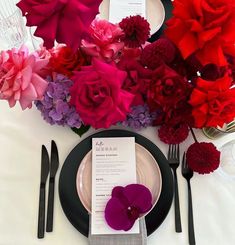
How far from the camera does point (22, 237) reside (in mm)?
554

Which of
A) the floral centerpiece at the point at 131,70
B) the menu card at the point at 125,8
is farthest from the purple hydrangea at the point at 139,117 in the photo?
the menu card at the point at 125,8

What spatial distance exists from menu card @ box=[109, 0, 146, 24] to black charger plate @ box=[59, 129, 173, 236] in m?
0.30

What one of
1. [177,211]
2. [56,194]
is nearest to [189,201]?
[177,211]

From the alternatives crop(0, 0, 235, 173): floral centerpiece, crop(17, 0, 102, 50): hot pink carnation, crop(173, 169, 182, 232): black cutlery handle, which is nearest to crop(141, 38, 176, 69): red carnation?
crop(0, 0, 235, 173): floral centerpiece

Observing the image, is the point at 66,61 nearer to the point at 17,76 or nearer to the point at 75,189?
the point at 17,76

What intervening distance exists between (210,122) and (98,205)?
24 centimetres

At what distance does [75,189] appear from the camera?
582 mm

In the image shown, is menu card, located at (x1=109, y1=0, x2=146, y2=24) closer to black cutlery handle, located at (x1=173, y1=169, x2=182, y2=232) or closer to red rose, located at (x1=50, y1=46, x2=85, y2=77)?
red rose, located at (x1=50, y1=46, x2=85, y2=77)

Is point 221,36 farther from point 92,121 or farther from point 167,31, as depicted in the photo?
point 92,121

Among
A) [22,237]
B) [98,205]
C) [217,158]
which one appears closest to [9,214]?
[22,237]

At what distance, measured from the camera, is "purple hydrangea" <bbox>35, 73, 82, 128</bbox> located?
572 mm

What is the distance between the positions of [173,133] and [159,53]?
0.16 metres

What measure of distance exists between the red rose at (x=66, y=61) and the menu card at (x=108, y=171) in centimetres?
14

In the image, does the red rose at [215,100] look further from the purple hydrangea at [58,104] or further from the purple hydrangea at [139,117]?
the purple hydrangea at [58,104]
